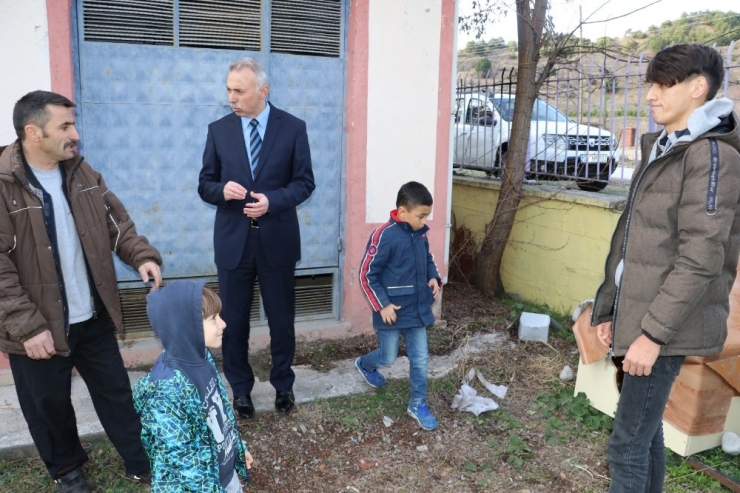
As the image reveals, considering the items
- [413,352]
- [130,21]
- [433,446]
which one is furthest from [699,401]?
[130,21]

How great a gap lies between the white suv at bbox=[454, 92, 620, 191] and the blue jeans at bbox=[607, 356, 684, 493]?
3512mm

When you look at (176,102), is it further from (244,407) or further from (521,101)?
(521,101)

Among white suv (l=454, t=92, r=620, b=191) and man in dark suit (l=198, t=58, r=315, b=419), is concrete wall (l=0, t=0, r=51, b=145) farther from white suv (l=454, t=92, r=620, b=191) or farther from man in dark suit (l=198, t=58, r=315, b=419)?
white suv (l=454, t=92, r=620, b=191)

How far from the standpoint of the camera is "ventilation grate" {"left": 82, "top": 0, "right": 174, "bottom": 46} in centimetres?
418

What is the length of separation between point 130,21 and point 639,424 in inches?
157

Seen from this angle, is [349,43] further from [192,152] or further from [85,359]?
[85,359]

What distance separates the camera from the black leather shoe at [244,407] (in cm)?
378

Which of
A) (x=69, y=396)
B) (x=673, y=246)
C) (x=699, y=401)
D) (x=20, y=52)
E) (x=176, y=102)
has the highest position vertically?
(x=20, y=52)

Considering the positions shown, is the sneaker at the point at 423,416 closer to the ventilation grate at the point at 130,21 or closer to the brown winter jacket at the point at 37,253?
the brown winter jacket at the point at 37,253

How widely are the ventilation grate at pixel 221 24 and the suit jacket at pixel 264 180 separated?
3.89 ft

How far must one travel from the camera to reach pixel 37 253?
2691 mm

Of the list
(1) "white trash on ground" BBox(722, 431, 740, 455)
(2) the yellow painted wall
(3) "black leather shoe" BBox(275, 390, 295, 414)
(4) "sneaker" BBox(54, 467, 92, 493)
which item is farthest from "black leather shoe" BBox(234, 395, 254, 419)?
(2) the yellow painted wall

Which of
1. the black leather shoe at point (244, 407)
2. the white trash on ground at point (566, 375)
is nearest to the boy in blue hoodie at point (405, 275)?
the black leather shoe at point (244, 407)

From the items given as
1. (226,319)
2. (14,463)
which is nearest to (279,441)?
(226,319)
